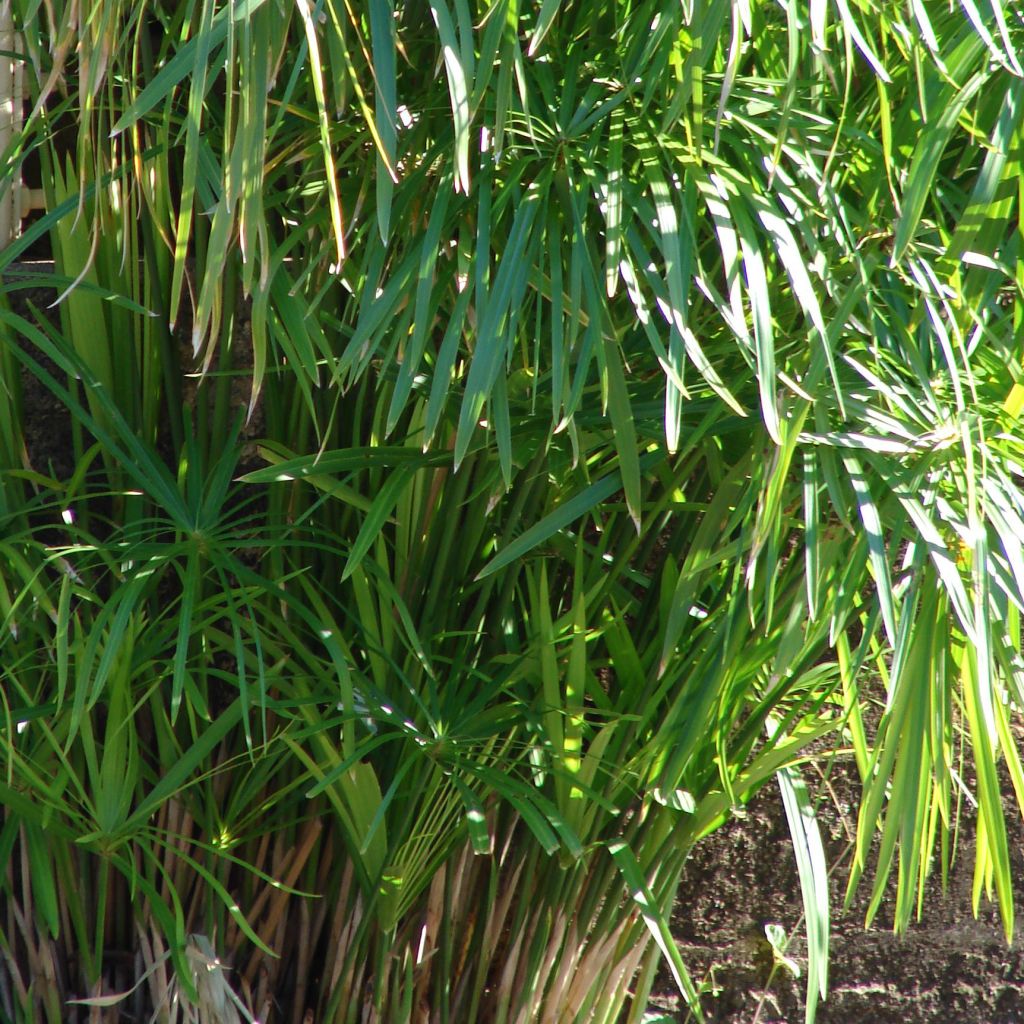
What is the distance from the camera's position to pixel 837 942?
145 centimetres

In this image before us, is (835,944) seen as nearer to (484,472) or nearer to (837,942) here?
(837,942)

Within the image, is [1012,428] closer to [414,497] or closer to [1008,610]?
[1008,610]

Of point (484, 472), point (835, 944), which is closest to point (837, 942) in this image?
point (835, 944)

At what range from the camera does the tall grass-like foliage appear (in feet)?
2.50

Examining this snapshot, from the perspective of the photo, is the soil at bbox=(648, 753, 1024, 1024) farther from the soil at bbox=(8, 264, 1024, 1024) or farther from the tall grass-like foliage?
the tall grass-like foliage

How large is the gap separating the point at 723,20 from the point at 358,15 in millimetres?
317

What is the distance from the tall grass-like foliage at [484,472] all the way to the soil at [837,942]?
10.5 inches

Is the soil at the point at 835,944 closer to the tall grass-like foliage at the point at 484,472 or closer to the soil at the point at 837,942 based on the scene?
the soil at the point at 837,942

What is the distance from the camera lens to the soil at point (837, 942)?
143 cm

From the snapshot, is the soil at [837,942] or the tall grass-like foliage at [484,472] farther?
the soil at [837,942]

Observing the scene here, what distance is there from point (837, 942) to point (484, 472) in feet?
2.80

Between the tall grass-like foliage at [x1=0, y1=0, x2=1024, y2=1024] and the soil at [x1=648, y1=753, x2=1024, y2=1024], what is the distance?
268mm

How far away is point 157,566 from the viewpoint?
0.90 meters

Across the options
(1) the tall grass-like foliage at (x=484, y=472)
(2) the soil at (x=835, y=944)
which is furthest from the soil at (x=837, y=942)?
(1) the tall grass-like foliage at (x=484, y=472)
